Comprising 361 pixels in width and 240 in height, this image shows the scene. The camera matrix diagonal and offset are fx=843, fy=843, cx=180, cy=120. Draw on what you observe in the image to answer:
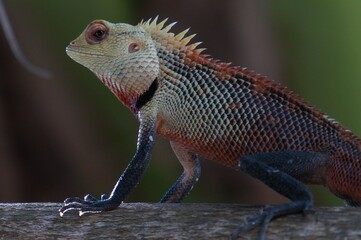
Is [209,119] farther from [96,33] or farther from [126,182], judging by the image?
[96,33]

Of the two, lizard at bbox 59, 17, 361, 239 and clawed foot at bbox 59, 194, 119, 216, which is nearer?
clawed foot at bbox 59, 194, 119, 216

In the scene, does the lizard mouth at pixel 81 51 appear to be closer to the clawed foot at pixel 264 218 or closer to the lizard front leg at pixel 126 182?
the lizard front leg at pixel 126 182

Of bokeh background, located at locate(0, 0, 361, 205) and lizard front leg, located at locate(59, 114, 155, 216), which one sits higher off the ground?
bokeh background, located at locate(0, 0, 361, 205)

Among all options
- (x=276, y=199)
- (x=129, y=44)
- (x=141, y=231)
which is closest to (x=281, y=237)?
(x=141, y=231)

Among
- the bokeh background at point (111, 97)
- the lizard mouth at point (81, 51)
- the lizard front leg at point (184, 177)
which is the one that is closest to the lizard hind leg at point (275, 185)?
the lizard front leg at point (184, 177)

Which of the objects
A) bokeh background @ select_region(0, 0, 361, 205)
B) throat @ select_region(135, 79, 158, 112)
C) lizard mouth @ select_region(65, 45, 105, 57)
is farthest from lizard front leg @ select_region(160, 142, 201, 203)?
bokeh background @ select_region(0, 0, 361, 205)

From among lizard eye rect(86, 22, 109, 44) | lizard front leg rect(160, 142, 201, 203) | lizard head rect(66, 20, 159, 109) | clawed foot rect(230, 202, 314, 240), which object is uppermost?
lizard eye rect(86, 22, 109, 44)

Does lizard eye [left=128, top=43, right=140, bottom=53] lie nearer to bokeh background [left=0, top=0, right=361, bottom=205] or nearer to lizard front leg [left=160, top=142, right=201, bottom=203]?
lizard front leg [left=160, top=142, right=201, bottom=203]
